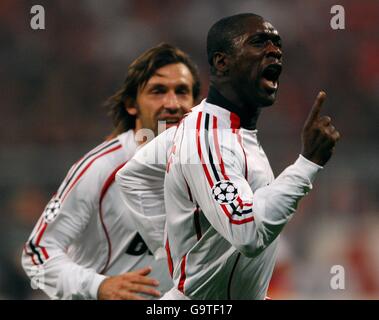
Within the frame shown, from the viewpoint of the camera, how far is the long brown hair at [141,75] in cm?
483

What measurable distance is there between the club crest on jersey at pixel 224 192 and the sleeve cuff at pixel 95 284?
1.34 metres

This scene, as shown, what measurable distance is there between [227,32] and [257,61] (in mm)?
179

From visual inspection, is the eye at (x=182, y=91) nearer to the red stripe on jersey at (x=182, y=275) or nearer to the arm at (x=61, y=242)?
the arm at (x=61, y=242)

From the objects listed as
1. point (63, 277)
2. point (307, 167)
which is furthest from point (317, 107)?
point (63, 277)

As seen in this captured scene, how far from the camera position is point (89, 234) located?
15.2ft

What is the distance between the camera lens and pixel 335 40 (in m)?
10.4

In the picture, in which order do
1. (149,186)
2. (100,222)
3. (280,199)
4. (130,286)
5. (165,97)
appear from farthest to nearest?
(165,97), (100,222), (130,286), (149,186), (280,199)

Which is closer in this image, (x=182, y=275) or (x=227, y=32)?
(x=227, y=32)

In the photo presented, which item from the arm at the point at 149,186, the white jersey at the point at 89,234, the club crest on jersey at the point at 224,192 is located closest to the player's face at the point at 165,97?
the white jersey at the point at 89,234

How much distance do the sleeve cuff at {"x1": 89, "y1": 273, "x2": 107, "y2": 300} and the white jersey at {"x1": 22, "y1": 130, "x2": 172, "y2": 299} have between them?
59 millimetres

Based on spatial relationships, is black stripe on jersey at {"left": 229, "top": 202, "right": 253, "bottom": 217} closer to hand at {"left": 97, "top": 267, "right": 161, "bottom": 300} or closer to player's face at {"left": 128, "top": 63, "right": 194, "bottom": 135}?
hand at {"left": 97, "top": 267, "right": 161, "bottom": 300}

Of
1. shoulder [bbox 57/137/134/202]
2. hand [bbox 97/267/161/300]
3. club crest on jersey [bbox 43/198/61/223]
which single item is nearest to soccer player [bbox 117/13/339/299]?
hand [bbox 97/267/161/300]

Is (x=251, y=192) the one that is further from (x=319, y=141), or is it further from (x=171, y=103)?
(x=171, y=103)

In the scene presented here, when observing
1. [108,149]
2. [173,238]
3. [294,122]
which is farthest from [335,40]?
[173,238]
